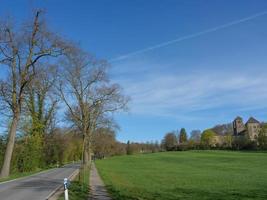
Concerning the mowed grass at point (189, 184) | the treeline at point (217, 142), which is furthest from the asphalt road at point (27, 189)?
the treeline at point (217, 142)

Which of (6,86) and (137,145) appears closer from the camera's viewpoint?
(6,86)

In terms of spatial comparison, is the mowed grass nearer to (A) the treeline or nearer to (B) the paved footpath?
(B) the paved footpath

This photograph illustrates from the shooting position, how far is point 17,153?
165ft

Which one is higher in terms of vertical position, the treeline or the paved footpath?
the treeline

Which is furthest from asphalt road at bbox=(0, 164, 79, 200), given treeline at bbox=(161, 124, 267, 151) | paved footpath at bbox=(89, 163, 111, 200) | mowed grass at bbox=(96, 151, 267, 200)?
treeline at bbox=(161, 124, 267, 151)

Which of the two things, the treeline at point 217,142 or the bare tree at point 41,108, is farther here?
the treeline at point 217,142

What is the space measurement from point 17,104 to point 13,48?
4.91m

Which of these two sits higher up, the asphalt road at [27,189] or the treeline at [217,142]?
the treeline at [217,142]

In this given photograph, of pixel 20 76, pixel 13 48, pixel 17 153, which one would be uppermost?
pixel 13 48

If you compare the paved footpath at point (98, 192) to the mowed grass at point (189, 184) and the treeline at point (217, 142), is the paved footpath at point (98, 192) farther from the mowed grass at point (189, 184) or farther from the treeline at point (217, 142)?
the treeline at point (217, 142)

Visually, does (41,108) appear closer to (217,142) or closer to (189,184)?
(189,184)

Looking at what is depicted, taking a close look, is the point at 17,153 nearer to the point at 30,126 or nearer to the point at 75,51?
the point at 30,126

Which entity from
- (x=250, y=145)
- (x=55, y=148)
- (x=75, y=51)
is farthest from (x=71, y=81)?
(x=250, y=145)

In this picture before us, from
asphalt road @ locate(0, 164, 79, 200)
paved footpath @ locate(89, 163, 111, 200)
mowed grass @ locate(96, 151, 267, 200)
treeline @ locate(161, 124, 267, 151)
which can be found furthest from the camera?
treeline @ locate(161, 124, 267, 151)
